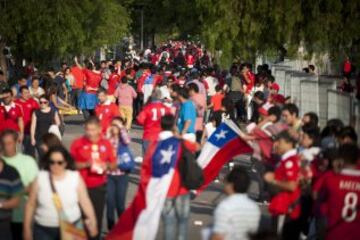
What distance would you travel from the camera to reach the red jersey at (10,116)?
1973cm

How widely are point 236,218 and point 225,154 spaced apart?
919cm

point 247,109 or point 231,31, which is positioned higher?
point 231,31

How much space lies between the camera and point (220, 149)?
1888 cm

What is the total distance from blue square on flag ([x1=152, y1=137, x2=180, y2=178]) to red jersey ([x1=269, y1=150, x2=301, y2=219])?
120cm

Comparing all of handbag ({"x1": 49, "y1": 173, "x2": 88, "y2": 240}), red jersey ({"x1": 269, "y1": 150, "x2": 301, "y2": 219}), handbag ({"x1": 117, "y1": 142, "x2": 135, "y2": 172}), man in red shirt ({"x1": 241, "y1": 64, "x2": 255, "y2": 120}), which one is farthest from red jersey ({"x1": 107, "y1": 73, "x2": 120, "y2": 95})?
handbag ({"x1": 49, "y1": 173, "x2": 88, "y2": 240})

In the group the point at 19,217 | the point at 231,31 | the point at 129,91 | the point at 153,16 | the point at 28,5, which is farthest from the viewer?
the point at 153,16

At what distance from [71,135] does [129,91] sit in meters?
3.43

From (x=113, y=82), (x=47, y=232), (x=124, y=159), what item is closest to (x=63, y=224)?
(x=47, y=232)

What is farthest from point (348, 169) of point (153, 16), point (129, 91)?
point (153, 16)

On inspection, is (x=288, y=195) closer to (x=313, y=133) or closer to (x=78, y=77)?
(x=313, y=133)

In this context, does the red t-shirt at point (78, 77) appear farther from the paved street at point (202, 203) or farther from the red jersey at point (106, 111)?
the red jersey at point (106, 111)

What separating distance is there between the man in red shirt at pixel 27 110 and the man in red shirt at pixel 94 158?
21.0ft

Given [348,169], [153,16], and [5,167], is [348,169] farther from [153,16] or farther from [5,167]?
[153,16]

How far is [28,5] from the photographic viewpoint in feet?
141
